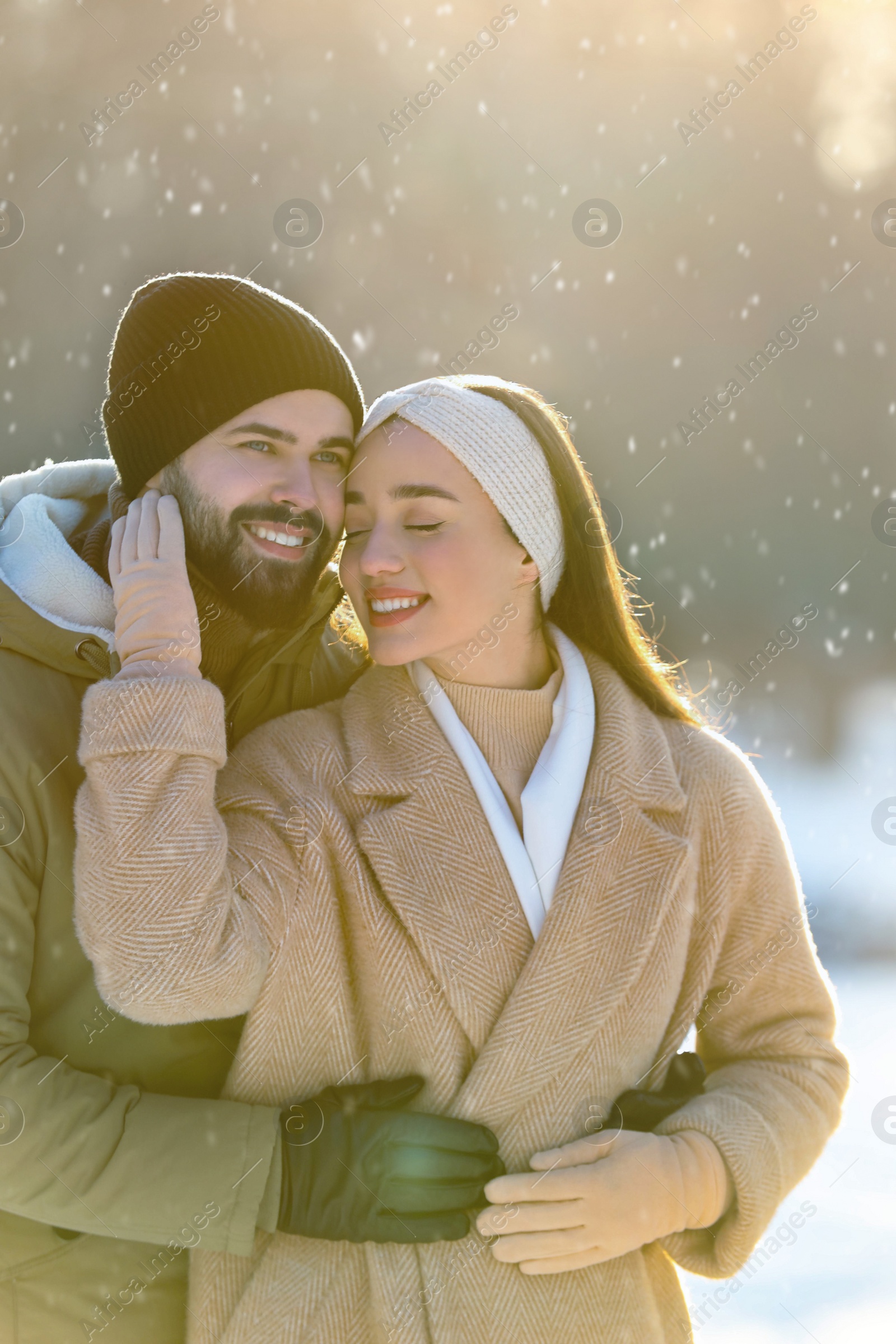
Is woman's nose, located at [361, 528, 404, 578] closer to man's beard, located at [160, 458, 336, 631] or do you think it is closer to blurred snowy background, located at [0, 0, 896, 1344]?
man's beard, located at [160, 458, 336, 631]

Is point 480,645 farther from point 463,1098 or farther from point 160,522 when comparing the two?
point 463,1098

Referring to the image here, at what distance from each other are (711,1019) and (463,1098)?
1.84ft

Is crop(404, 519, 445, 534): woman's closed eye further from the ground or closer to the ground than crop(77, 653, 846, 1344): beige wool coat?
further from the ground

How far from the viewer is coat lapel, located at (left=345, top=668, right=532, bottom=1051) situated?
175cm

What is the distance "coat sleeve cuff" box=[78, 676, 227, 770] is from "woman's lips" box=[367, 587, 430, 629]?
432mm

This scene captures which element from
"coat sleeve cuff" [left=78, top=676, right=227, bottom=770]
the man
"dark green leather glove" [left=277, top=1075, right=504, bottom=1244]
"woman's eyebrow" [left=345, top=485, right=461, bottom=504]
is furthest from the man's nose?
"dark green leather glove" [left=277, top=1075, right=504, bottom=1244]

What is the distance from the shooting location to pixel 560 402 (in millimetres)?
13211

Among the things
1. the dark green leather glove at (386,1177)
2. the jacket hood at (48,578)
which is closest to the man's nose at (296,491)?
the jacket hood at (48,578)

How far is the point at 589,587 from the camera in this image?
2227 millimetres

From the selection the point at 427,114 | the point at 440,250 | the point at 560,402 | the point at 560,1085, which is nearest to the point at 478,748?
the point at 560,1085

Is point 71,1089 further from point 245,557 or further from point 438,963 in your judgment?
point 245,557

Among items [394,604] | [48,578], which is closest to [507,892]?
[394,604]

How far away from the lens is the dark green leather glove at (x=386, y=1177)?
163cm

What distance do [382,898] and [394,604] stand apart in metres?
0.52
